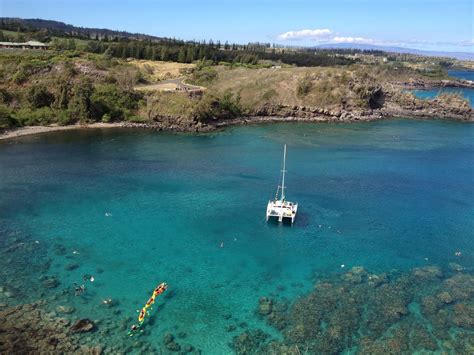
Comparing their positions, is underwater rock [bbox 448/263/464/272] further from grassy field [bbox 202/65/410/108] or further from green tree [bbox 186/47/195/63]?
green tree [bbox 186/47/195/63]

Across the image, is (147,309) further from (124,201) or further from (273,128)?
(273,128)

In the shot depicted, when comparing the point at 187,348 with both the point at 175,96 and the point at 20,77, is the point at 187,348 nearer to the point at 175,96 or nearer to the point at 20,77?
the point at 175,96

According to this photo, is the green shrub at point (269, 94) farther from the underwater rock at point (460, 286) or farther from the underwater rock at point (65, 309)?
the underwater rock at point (65, 309)

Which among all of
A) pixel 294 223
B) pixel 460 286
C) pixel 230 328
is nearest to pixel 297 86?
pixel 294 223

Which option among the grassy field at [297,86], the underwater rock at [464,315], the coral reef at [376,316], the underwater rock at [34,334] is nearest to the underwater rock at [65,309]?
the underwater rock at [34,334]

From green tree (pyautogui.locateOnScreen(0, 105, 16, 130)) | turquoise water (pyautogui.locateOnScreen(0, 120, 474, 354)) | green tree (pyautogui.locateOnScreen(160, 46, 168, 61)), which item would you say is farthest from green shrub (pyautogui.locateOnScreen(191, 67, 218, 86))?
green tree (pyautogui.locateOnScreen(0, 105, 16, 130))

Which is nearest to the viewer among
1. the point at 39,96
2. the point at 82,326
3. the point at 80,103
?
the point at 82,326
